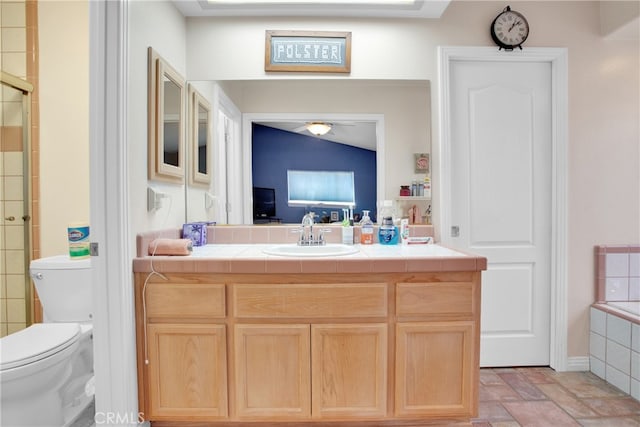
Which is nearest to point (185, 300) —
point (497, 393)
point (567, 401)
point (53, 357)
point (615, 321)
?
point (53, 357)

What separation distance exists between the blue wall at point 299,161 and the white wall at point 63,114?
1.14 metres

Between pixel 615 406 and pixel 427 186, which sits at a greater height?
pixel 427 186

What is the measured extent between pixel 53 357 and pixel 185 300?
2.03 feet

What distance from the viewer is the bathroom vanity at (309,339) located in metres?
1.54

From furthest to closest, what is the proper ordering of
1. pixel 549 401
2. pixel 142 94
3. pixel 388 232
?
pixel 388 232 → pixel 549 401 → pixel 142 94

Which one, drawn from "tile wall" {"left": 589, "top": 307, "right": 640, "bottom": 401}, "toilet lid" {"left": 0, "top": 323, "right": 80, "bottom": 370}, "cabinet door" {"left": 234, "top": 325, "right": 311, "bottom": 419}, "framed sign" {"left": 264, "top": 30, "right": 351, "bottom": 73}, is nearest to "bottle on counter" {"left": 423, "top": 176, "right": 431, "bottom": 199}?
"framed sign" {"left": 264, "top": 30, "right": 351, "bottom": 73}

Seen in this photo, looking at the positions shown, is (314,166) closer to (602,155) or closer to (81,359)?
(81,359)

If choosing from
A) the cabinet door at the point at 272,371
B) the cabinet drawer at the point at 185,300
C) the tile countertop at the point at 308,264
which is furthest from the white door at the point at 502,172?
the cabinet drawer at the point at 185,300

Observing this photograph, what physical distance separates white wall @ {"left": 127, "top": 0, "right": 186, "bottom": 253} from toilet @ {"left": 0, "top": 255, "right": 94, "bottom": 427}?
0.48m

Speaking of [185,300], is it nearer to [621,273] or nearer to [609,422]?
[609,422]

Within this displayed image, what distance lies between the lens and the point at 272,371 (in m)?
1.56

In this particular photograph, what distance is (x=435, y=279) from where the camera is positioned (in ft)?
5.12

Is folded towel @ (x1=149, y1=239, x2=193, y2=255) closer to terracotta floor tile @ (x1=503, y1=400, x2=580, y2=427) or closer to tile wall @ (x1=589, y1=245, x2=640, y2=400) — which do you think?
terracotta floor tile @ (x1=503, y1=400, x2=580, y2=427)

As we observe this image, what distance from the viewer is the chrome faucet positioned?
2025 mm
